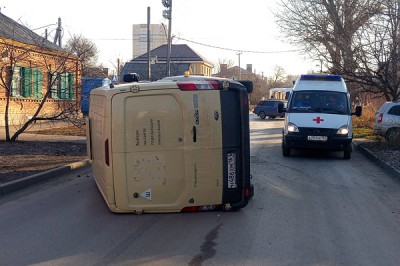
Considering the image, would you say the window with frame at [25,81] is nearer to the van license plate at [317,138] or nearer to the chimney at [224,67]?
the van license plate at [317,138]

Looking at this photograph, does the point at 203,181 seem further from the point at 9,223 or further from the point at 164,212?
the point at 9,223

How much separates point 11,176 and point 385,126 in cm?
1395

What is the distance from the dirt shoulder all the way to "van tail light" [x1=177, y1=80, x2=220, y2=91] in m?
4.83

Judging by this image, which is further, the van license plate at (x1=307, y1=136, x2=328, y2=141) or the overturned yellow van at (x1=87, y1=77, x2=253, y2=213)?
the van license plate at (x1=307, y1=136, x2=328, y2=141)

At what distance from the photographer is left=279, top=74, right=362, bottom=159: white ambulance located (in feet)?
46.2

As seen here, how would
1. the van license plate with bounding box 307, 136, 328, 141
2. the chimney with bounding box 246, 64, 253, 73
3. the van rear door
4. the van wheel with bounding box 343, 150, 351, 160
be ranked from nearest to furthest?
the van rear door
the van license plate with bounding box 307, 136, 328, 141
the van wheel with bounding box 343, 150, 351, 160
the chimney with bounding box 246, 64, 253, 73

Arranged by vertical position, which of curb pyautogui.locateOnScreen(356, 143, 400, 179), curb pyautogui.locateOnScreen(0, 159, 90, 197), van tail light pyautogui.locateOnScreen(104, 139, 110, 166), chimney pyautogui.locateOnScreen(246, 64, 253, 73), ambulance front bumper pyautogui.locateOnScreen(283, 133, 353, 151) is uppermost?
chimney pyautogui.locateOnScreen(246, 64, 253, 73)

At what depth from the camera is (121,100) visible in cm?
700

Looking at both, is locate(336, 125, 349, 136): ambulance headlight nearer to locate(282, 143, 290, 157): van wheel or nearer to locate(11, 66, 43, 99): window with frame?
locate(282, 143, 290, 157): van wheel

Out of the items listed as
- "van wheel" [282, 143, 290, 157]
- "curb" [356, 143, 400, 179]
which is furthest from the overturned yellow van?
"van wheel" [282, 143, 290, 157]

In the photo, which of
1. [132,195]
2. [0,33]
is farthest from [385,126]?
[0,33]

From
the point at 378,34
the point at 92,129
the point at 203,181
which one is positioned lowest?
the point at 203,181

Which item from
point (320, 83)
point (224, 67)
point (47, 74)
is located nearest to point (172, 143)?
point (320, 83)

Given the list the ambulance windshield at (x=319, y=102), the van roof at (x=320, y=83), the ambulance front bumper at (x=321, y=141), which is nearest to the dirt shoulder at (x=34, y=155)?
the ambulance front bumper at (x=321, y=141)
